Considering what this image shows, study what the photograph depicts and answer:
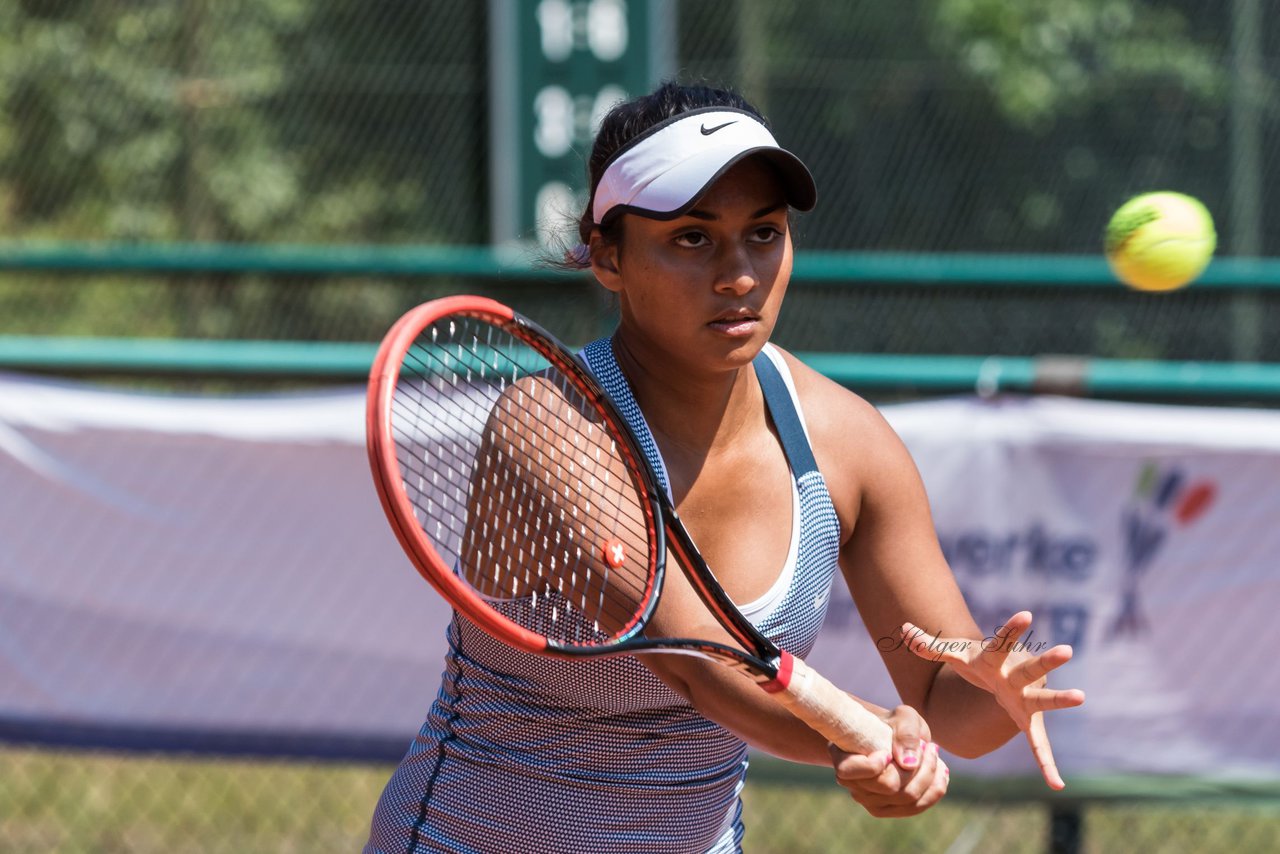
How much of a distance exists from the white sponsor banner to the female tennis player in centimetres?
159

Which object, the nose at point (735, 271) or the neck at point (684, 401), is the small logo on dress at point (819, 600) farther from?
the nose at point (735, 271)

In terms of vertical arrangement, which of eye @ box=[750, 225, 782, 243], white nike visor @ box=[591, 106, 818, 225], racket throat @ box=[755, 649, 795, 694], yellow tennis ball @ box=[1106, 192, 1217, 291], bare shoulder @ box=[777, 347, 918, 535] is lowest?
racket throat @ box=[755, 649, 795, 694]

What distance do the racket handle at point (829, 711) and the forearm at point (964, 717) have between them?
0.30 meters

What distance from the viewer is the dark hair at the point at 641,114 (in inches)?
92.4

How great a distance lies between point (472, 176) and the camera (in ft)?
28.1

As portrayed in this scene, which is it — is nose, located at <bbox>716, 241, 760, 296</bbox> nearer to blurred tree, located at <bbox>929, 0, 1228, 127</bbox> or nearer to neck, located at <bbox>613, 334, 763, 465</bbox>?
neck, located at <bbox>613, 334, 763, 465</bbox>

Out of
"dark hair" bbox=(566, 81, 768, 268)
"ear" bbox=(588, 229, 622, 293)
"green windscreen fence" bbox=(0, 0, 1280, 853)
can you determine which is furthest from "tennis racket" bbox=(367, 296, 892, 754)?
"green windscreen fence" bbox=(0, 0, 1280, 853)

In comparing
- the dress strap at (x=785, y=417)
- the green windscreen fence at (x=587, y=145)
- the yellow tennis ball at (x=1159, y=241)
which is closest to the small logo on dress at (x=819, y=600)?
the dress strap at (x=785, y=417)

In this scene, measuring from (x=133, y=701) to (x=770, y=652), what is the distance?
271 cm

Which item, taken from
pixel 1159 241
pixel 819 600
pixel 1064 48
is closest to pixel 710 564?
pixel 819 600

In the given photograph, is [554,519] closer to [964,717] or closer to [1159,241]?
[964,717]

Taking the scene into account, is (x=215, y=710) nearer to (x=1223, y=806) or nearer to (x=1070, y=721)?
(x=1070, y=721)

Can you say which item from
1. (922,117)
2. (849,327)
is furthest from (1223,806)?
(922,117)

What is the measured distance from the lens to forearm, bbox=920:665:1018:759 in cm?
238
